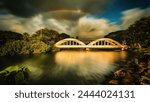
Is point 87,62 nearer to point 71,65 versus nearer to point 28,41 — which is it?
point 71,65

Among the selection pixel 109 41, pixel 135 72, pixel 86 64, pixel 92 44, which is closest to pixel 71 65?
pixel 86 64

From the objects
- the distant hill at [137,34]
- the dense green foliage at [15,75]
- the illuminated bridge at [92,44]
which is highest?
the distant hill at [137,34]

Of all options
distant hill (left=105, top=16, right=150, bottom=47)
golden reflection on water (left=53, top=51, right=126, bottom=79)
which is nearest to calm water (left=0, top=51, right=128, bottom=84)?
golden reflection on water (left=53, top=51, right=126, bottom=79)

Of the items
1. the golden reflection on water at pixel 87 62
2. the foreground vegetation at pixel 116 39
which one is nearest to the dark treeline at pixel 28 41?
the foreground vegetation at pixel 116 39

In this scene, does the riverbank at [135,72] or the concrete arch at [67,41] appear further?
the concrete arch at [67,41]

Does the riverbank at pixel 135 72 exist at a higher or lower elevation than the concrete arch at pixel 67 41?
lower

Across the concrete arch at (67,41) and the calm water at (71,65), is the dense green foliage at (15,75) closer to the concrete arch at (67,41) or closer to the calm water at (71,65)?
the calm water at (71,65)

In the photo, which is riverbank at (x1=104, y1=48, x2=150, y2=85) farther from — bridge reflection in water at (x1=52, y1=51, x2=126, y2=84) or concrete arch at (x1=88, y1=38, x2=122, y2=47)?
concrete arch at (x1=88, y1=38, x2=122, y2=47)
